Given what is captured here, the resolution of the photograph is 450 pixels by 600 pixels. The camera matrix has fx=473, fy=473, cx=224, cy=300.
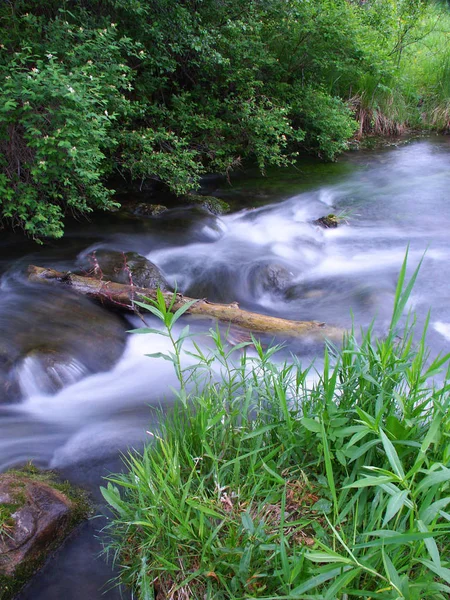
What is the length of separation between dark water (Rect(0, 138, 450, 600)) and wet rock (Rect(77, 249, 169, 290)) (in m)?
0.31

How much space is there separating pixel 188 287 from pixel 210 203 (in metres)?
2.52

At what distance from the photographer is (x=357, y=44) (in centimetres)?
871

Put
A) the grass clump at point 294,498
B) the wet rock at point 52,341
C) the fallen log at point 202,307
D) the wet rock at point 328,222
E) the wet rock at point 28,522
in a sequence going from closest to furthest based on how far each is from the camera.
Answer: the grass clump at point 294,498, the wet rock at point 28,522, the wet rock at point 52,341, the fallen log at point 202,307, the wet rock at point 328,222

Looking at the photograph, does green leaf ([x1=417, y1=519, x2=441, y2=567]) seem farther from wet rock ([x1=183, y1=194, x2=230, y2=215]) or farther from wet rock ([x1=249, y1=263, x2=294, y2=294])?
wet rock ([x1=183, y1=194, x2=230, y2=215])

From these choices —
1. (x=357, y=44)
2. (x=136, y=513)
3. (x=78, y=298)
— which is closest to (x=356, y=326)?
(x=78, y=298)

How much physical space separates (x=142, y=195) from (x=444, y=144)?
7.52 m

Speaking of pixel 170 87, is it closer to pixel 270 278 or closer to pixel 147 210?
pixel 147 210

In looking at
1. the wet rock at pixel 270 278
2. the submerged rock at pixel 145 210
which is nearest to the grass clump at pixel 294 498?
the wet rock at pixel 270 278

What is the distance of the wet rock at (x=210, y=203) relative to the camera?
25.1ft

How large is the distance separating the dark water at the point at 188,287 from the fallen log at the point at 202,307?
0.16 m

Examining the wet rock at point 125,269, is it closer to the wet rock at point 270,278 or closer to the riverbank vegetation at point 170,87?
the riverbank vegetation at point 170,87

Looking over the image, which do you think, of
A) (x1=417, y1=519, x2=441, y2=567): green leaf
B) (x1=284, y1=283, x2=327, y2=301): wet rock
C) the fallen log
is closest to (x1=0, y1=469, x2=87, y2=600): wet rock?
the fallen log

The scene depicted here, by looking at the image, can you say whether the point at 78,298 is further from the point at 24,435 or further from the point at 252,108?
the point at 252,108

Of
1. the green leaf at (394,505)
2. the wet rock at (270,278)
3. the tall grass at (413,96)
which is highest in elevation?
the tall grass at (413,96)
